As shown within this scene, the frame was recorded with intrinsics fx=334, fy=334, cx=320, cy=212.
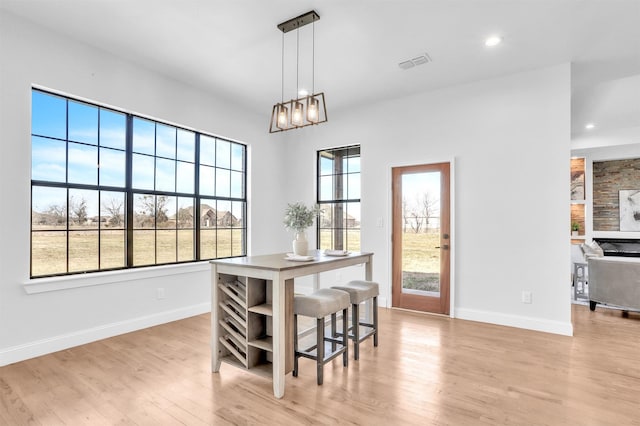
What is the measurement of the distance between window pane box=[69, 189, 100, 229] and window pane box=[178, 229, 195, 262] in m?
1.00

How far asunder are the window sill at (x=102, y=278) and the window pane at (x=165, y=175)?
0.98 meters

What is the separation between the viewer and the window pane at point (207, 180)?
182 inches

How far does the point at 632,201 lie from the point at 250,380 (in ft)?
29.9

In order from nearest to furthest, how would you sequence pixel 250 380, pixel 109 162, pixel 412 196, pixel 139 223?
pixel 250 380, pixel 109 162, pixel 139 223, pixel 412 196

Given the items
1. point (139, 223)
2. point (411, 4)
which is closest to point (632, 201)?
point (411, 4)

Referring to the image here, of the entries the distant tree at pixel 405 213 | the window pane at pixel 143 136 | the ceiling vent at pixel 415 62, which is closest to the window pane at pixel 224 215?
the window pane at pixel 143 136

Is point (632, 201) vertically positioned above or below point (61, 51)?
below

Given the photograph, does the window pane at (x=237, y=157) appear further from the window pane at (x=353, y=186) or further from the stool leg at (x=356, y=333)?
the stool leg at (x=356, y=333)

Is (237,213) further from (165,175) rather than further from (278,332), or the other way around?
(278,332)

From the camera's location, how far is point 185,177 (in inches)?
174

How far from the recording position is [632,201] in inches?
295

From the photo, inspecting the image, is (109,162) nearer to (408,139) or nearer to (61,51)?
(61,51)

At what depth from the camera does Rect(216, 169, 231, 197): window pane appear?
4.86 meters

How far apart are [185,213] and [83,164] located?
4.20ft
